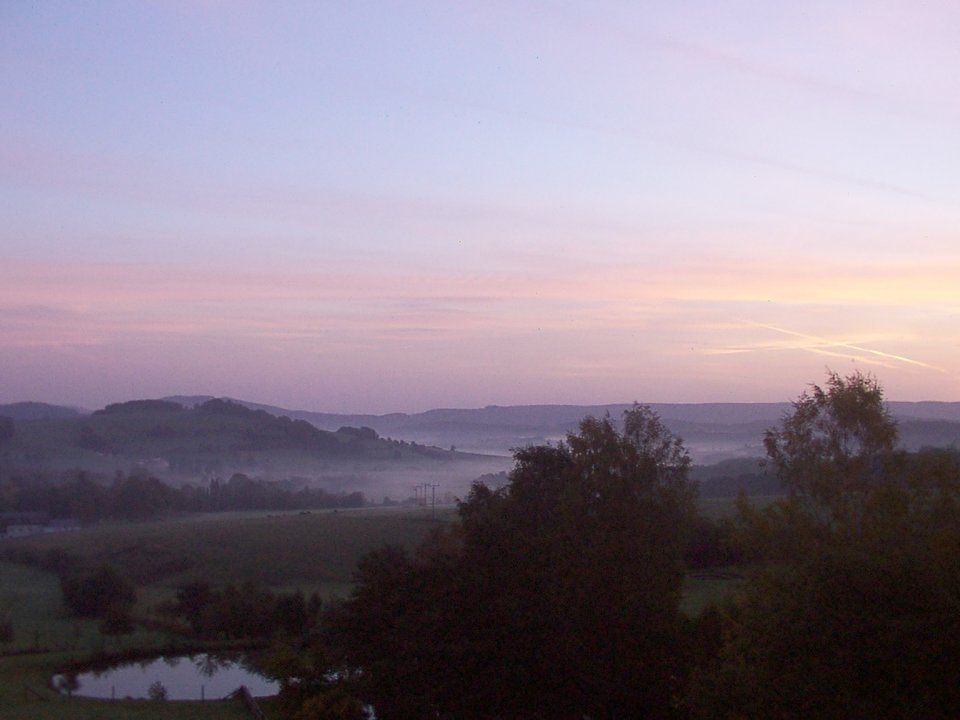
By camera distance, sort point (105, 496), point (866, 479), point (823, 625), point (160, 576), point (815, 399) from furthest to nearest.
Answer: point (105, 496)
point (160, 576)
point (815, 399)
point (866, 479)
point (823, 625)

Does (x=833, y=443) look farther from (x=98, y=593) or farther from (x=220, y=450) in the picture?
(x=220, y=450)

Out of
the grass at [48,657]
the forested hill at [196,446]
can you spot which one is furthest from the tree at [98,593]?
the forested hill at [196,446]

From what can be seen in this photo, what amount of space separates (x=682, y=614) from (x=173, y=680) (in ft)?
64.7

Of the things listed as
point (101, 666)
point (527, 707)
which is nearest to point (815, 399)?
point (527, 707)

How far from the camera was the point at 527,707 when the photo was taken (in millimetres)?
20141

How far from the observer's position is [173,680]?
112 ft

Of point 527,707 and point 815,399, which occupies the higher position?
point 815,399

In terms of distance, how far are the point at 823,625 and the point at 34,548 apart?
68.8 metres

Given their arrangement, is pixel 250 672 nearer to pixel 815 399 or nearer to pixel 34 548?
pixel 815 399

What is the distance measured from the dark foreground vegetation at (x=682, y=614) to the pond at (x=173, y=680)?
7747 millimetres

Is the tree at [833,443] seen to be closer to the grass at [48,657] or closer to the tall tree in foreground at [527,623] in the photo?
the tall tree in foreground at [527,623]

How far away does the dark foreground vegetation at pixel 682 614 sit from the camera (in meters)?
12.4

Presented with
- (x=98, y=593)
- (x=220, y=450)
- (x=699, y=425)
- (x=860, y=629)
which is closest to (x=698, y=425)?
(x=699, y=425)

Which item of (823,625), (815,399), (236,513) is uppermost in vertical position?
(815,399)
